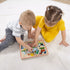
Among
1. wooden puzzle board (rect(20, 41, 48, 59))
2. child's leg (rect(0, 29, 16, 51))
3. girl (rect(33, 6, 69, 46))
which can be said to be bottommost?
wooden puzzle board (rect(20, 41, 48, 59))

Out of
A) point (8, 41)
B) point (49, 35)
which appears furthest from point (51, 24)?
point (8, 41)

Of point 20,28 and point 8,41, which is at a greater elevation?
point 20,28

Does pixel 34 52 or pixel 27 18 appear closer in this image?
pixel 27 18

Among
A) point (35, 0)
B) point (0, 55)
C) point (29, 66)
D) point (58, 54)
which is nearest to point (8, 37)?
point (0, 55)

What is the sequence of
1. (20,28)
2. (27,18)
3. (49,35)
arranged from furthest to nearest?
(49,35) < (20,28) < (27,18)

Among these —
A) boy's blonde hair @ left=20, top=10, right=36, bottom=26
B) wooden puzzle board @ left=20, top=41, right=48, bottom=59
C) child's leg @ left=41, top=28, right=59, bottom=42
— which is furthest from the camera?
child's leg @ left=41, top=28, right=59, bottom=42

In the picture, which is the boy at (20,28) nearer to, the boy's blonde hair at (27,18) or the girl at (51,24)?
the boy's blonde hair at (27,18)

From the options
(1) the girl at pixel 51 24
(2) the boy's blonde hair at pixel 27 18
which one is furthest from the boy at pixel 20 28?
(1) the girl at pixel 51 24

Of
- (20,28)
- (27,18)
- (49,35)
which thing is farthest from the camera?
(49,35)

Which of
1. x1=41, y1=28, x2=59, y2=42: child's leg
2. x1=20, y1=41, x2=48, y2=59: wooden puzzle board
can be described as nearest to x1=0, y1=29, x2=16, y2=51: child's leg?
x1=20, y1=41, x2=48, y2=59: wooden puzzle board

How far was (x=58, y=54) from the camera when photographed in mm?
762

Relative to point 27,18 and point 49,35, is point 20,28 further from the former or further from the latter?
point 49,35

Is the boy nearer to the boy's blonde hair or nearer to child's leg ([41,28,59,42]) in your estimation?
the boy's blonde hair

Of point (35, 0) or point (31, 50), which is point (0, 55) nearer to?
point (31, 50)
